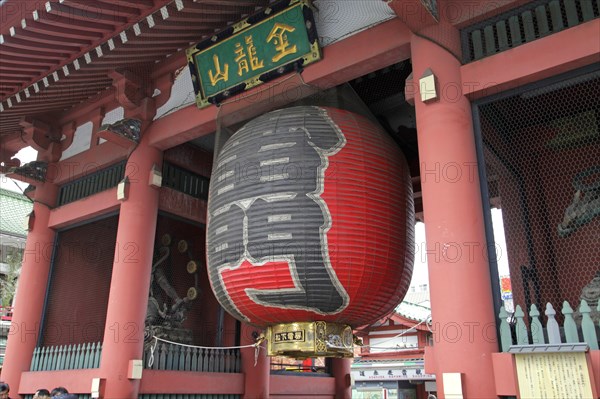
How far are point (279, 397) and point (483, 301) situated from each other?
5041mm

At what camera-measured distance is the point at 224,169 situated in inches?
210

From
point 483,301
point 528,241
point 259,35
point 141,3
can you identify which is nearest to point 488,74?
point 483,301

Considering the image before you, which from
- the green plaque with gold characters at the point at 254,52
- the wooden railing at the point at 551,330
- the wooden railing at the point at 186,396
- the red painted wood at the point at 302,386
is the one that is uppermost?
the green plaque with gold characters at the point at 254,52

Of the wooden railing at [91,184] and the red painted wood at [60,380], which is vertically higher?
the wooden railing at [91,184]

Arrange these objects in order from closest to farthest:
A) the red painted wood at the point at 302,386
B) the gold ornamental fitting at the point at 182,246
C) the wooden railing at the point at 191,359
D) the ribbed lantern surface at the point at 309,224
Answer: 1. the ribbed lantern surface at the point at 309,224
2. the wooden railing at the point at 191,359
3. the red painted wood at the point at 302,386
4. the gold ornamental fitting at the point at 182,246

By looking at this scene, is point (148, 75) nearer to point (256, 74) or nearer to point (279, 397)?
point (256, 74)

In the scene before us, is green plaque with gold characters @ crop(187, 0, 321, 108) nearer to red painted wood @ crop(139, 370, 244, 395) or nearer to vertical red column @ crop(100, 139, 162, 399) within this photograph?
vertical red column @ crop(100, 139, 162, 399)

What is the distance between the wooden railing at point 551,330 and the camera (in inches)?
134

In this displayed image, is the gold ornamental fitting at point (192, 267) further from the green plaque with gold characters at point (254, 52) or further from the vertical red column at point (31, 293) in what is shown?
the green plaque with gold characters at point (254, 52)

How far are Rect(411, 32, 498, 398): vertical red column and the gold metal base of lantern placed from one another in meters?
1.24

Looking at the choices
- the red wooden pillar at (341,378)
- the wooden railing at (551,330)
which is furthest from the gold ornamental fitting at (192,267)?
the wooden railing at (551,330)

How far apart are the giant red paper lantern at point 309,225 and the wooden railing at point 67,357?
2348 millimetres

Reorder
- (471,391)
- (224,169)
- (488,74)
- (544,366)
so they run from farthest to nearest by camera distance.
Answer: (224,169)
(488,74)
(471,391)
(544,366)

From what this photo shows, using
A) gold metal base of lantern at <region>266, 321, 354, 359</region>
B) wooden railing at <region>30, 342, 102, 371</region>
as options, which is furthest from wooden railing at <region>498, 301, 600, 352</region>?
wooden railing at <region>30, 342, 102, 371</region>
